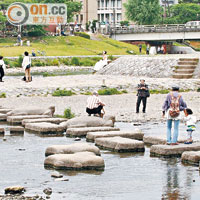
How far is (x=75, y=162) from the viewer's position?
48.3ft

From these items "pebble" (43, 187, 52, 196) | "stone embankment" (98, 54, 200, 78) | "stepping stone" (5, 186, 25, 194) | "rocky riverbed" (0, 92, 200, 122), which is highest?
"stepping stone" (5, 186, 25, 194)

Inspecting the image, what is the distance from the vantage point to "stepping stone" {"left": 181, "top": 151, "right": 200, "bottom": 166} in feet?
51.4

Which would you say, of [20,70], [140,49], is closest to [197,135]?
[20,70]

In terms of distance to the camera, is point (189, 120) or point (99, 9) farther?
point (99, 9)

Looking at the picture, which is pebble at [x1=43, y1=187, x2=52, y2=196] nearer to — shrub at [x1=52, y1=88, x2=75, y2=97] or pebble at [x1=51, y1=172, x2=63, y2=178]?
pebble at [x1=51, y1=172, x2=63, y2=178]

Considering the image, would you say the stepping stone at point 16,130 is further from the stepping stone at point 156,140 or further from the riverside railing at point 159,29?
the riverside railing at point 159,29

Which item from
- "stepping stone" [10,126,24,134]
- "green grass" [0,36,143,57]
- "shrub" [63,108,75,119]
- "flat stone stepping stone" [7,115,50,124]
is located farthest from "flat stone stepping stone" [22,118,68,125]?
"green grass" [0,36,143,57]

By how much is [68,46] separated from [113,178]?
7848 cm

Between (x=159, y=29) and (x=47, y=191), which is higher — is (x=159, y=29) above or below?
below

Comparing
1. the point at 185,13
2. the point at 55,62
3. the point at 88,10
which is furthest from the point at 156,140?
the point at 185,13

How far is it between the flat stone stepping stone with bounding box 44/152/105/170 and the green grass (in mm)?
65744

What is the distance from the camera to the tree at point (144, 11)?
122244 mm

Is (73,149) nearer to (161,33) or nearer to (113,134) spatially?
(113,134)

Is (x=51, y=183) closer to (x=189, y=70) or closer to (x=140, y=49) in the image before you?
(x=189, y=70)
